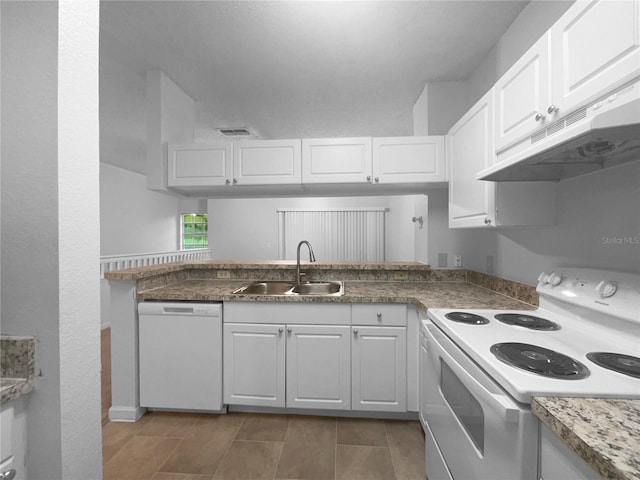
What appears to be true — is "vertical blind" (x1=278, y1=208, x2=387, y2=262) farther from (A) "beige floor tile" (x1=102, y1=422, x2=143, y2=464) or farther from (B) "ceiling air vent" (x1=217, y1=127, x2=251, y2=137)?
(A) "beige floor tile" (x1=102, y1=422, x2=143, y2=464)

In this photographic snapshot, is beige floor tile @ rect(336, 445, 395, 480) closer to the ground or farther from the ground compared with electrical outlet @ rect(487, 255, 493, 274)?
closer to the ground

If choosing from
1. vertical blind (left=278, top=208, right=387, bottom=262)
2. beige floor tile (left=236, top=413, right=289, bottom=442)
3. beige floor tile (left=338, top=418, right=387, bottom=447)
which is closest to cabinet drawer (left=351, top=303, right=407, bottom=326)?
beige floor tile (left=338, top=418, right=387, bottom=447)

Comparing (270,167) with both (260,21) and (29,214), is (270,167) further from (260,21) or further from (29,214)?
(29,214)

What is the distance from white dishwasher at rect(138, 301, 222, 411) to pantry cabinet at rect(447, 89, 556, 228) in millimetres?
1762

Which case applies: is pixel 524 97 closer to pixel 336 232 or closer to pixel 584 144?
pixel 584 144

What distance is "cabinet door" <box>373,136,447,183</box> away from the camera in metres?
2.15

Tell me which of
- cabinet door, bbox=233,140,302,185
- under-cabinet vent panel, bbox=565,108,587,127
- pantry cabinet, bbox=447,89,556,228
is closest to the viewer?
under-cabinet vent panel, bbox=565,108,587,127

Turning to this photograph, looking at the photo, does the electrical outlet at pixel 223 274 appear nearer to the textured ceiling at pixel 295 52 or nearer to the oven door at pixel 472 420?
the textured ceiling at pixel 295 52

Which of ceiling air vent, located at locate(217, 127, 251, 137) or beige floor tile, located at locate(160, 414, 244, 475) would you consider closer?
beige floor tile, located at locate(160, 414, 244, 475)

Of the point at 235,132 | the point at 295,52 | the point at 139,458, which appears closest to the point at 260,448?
the point at 139,458

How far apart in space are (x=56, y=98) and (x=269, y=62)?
1787 mm

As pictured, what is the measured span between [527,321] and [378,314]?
0.81m

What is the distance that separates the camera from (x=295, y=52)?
2.00m

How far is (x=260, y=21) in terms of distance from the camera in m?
1.72
